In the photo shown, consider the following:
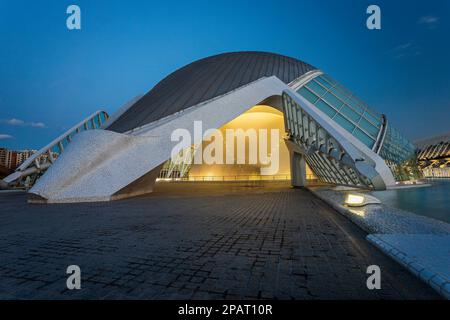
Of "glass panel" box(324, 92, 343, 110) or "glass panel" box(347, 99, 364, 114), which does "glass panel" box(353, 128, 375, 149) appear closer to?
"glass panel" box(324, 92, 343, 110)

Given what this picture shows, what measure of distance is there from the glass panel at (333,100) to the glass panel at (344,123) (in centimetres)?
148

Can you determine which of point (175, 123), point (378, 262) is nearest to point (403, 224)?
point (378, 262)

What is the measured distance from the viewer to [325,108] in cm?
1664

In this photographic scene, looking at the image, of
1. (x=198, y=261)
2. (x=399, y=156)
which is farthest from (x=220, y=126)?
(x=399, y=156)

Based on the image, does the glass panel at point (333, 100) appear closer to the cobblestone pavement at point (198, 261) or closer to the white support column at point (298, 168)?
the white support column at point (298, 168)

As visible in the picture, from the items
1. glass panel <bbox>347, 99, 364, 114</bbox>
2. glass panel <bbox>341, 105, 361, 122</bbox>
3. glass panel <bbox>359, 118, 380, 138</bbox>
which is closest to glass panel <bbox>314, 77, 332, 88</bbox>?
glass panel <bbox>347, 99, 364, 114</bbox>

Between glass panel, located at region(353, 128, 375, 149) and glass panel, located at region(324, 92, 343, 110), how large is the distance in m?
2.85

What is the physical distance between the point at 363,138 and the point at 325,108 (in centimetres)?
332

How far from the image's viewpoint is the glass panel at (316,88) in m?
18.6

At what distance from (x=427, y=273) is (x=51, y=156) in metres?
19.8

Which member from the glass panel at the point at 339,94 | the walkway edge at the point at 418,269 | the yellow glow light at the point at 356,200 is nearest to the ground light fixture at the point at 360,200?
the yellow glow light at the point at 356,200

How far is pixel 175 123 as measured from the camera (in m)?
11.3

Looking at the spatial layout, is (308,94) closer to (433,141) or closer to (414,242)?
(414,242)

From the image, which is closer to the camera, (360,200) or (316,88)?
(360,200)
